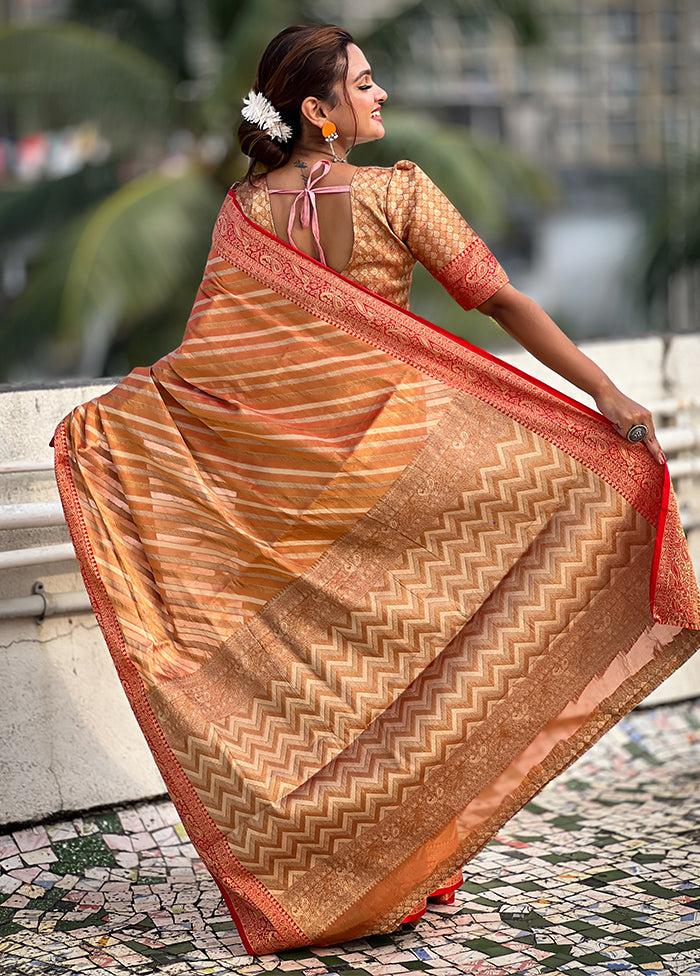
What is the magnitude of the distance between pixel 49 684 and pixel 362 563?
1.12 meters

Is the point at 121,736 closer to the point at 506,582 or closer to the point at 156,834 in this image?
the point at 156,834

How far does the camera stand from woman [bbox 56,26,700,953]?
2.71 m

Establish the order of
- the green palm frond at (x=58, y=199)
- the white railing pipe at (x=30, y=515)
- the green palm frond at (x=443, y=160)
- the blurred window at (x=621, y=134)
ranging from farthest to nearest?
1. the blurred window at (x=621, y=134)
2. the green palm frond at (x=58, y=199)
3. the green palm frond at (x=443, y=160)
4. the white railing pipe at (x=30, y=515)

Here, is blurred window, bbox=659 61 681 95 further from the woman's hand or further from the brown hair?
the woman's hand

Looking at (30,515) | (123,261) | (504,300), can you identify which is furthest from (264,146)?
(123,261)

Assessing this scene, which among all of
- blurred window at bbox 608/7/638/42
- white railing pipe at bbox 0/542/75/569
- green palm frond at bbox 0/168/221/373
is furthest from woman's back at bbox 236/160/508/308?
blurred window at bbox 608/7/638/42

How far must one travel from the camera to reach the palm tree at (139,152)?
11.1 meters

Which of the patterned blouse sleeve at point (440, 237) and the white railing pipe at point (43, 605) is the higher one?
the patterned blouse sleeve at point (440, 237)

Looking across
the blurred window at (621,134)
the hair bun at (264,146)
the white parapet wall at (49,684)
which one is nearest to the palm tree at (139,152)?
the white parapet wall at (49,684)

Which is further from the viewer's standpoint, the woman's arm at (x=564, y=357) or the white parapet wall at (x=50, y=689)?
the white parapet wall at (x=50, y=689)

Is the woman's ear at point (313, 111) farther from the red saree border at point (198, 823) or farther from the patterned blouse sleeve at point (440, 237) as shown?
the red saree border at point (198, 823)

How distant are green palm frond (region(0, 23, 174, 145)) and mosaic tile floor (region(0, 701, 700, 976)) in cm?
983

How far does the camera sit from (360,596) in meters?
2.71

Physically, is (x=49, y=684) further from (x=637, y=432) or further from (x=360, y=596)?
(x=637, y=432)
